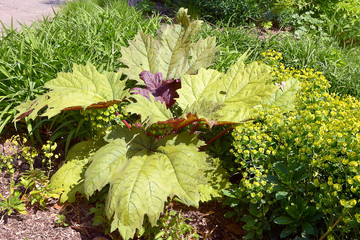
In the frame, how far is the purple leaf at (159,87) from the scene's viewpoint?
2.58 metres

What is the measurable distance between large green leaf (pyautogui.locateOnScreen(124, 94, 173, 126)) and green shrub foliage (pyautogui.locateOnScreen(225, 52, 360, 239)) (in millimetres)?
489

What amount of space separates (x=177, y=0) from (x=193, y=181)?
5.29m

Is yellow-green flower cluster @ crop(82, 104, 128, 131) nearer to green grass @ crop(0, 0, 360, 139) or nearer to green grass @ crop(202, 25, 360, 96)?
green grass @ crop(0, 0, 360, 139)

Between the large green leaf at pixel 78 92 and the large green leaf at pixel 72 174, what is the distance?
0.36m

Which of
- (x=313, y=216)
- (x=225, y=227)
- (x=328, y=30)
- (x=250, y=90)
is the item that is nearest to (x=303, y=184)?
(x=313, y=216)

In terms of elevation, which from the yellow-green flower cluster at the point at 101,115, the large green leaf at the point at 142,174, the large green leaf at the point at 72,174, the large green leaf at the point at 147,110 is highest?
the large green leaf at the point at 147,110

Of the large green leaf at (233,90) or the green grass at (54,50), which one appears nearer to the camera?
the large green leaf at (233,90)

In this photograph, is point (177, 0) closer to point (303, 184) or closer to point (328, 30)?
point (328, 30)

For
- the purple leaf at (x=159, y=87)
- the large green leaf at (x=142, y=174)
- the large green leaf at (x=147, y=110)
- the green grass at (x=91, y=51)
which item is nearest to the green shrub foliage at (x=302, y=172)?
the large green leaf at (x=142, y=174)

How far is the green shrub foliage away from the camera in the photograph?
70.4 inches

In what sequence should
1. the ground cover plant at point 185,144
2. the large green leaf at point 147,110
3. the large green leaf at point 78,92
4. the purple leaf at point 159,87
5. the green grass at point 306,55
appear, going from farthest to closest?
the green grass at point 306,55 < the purple leaf at point 159,87 < the large green leaf at point 78,92 < the large green leaf at point 147,110 < the ground cover plant at point 185,144

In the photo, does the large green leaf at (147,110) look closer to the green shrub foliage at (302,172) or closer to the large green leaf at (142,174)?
the large green leaf at (142,174)

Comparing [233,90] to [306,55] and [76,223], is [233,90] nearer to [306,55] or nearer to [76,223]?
[76,223]

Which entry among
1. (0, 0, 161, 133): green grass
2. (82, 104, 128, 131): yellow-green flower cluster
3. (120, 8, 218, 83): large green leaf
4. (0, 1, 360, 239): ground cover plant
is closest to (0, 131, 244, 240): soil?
(0, 1, 360, 239): ground cover plant
